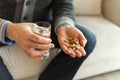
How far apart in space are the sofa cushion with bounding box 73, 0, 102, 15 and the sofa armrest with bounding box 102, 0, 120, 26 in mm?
66

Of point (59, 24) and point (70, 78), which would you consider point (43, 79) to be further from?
point (59, 24)

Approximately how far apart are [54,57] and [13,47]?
0.70ft

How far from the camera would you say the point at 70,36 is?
1.05 m

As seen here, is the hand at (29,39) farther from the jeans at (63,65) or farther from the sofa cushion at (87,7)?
the sofa cushion at (87,7)

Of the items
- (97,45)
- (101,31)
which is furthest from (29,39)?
(101,31)

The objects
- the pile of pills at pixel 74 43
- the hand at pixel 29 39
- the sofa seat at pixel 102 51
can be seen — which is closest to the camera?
the hand at pixel 29 39

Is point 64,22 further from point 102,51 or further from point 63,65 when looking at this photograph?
point 102,51

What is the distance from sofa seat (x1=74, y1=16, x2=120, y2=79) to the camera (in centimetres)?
131

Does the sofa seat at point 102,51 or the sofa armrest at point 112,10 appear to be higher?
the sofa armrest at point 112,10

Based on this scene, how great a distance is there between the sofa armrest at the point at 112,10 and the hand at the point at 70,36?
694 millimetres

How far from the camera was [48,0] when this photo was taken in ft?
3.74

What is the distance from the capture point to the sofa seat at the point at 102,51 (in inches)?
51.6

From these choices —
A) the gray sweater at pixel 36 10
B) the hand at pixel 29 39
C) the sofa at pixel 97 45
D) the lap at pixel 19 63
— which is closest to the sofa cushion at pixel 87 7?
the sofa at pixel 97 45

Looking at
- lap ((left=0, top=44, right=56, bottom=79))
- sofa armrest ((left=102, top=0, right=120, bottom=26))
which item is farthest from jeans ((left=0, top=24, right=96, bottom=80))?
sofa armrest ((left=102, top=0, right=120, bottom=26))
